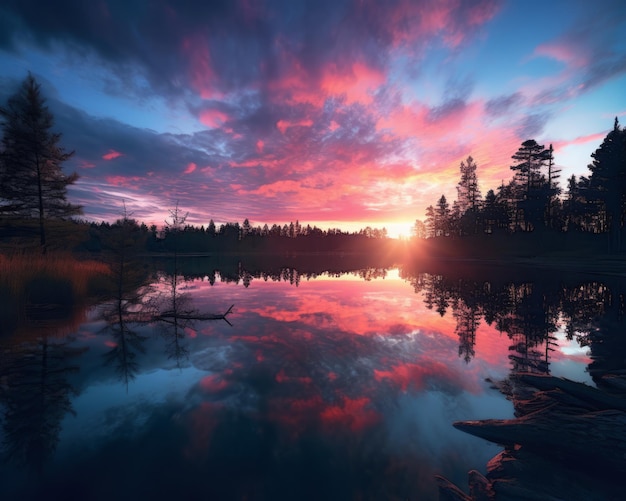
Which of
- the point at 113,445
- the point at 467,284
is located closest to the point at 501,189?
the point at 467,284

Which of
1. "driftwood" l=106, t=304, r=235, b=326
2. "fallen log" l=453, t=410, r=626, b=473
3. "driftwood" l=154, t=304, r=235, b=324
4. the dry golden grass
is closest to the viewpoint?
"fallen log" l=453, t=410, r=626, b=473

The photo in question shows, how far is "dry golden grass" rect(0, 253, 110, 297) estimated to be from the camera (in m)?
13.2

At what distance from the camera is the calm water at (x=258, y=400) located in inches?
172

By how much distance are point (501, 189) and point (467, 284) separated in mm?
53319

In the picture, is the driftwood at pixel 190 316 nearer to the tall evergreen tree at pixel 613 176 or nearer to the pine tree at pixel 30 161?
the pine tree at pixel 30 161

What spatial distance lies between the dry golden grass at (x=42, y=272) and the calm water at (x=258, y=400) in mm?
3034

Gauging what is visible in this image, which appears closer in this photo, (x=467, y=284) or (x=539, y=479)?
(x=539, y=479)

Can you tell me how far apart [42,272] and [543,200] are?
66779mm

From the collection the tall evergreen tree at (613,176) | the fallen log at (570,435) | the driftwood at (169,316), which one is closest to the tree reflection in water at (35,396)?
the driftwood at (169,316)

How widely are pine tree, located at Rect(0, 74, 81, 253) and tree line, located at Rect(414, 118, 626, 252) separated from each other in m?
64.6

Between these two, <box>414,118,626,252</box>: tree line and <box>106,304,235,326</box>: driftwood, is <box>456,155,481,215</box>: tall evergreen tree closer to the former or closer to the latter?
<box>414,118,626,252</box>: tree line

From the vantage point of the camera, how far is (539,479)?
3.98 metres

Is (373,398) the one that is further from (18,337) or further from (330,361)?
(18,337)

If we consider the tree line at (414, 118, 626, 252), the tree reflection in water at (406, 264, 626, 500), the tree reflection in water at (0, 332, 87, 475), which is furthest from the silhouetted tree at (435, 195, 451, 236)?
the tree reflection in water at (0, 332, 87, 475)
